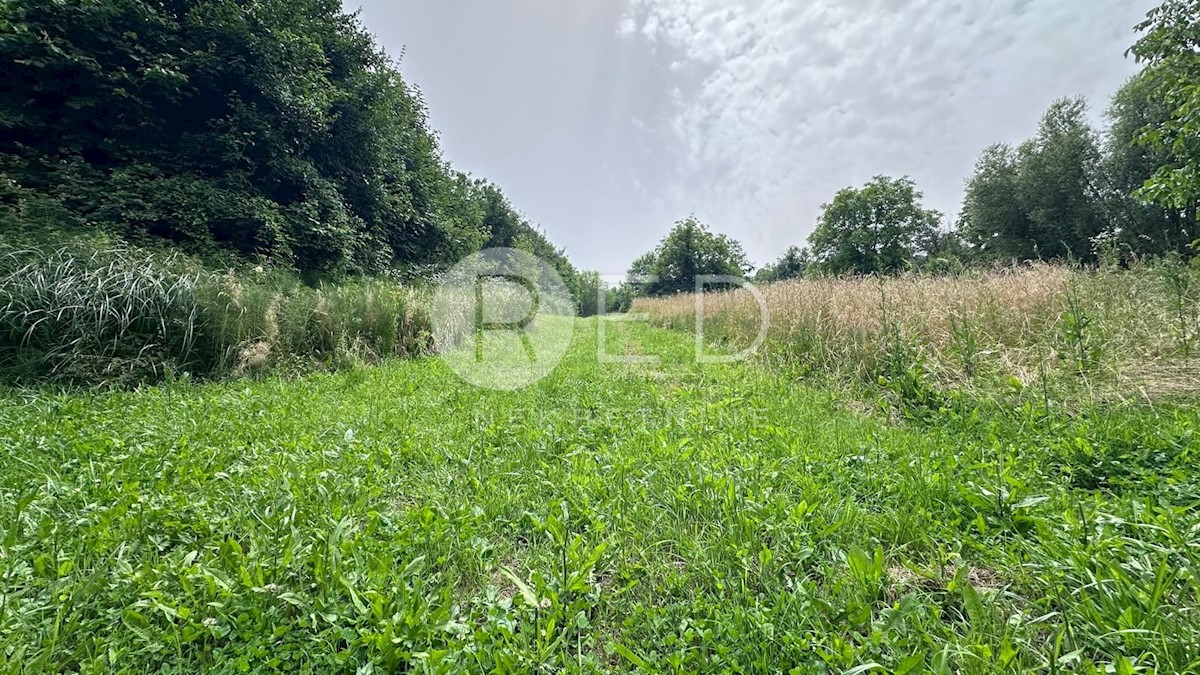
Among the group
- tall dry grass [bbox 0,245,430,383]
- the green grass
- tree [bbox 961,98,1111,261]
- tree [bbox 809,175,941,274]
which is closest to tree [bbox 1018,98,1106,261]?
tree [bbox 961,98,1111,261]

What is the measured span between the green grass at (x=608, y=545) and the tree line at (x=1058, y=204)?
12.7ft

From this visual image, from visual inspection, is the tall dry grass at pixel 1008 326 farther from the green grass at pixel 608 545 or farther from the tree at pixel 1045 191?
the tree at pixel 1045 191

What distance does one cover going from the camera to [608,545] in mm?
1354

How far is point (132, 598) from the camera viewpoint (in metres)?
1.05

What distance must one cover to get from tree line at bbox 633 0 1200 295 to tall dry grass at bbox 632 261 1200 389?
0.58 metres

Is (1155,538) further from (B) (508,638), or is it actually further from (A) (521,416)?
(A) (521,416)

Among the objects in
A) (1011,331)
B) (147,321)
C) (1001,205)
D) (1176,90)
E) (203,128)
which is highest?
(1001,205)

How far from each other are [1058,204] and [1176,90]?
1795 centimetres

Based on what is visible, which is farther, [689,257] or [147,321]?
[689,257]

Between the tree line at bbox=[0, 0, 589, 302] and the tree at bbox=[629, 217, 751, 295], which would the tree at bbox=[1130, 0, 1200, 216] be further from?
the tree at bbox=[629, 217, 751, 295]

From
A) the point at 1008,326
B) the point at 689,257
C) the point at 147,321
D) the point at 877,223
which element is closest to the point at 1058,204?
the point at 877,223

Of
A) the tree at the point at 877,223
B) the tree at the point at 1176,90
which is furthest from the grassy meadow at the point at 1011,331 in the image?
the tree at the point at 877,223

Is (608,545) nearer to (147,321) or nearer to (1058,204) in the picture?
(147,321)

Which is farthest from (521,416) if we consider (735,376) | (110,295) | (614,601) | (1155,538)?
(110,295)
